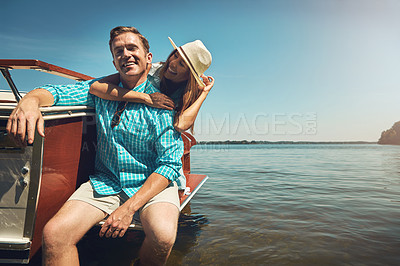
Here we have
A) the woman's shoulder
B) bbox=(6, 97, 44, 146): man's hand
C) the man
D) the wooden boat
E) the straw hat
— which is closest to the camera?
bbox=(6, 97, 44, 146): man's hand

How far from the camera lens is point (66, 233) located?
1588 mm

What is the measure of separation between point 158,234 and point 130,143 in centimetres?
81

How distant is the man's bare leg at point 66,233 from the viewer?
1519 millimetres

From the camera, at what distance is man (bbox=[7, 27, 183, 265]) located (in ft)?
5.66

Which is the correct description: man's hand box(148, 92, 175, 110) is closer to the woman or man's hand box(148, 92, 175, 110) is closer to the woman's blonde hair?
the woman

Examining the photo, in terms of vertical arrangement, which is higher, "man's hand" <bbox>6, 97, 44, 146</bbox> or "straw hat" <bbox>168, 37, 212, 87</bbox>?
"straw hat" <bbox>168, 37, 212, 87</bbox>

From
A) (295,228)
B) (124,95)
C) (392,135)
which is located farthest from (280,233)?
(392,135)

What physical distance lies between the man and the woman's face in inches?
8.0

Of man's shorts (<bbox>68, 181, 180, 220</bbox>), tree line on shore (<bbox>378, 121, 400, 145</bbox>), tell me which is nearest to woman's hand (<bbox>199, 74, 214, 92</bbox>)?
man's shorts (<bbox>68, 181, 180, 220</bbox>)

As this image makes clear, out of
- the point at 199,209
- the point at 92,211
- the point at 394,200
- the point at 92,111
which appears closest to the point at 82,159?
the point at 92,111

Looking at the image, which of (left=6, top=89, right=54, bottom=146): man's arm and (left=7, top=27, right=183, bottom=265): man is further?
(left=7, top=27, right=183, bottom=265): man

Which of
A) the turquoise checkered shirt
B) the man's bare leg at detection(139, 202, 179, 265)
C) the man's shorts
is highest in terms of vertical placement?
the turquoise checkered shirt

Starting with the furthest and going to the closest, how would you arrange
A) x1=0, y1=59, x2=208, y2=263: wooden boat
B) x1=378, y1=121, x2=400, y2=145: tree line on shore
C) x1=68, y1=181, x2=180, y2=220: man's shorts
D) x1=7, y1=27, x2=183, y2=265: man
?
x1=378, y1=121, x2=400, y2=145: tree line on shore
x1=68, y1=181, x2=180, y2=220: man's shorts
x1=7, y1=27, x2=183, y2=265: man
x1=0, y1=59, x2=208, y2=263: wooden boat

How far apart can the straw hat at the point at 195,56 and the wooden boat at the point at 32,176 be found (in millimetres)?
1024
